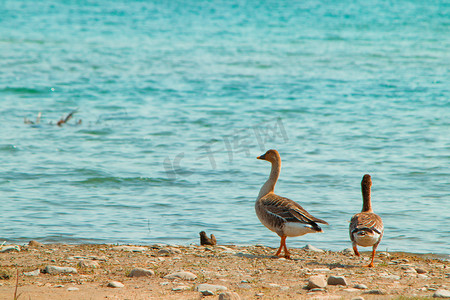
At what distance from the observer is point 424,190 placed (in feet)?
37.7

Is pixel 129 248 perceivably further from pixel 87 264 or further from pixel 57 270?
pixel 57 270

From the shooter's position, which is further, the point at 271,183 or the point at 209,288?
the point at 271,183

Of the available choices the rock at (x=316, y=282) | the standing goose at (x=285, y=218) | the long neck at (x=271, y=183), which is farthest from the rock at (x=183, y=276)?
the long neck at (x=271, y=183)

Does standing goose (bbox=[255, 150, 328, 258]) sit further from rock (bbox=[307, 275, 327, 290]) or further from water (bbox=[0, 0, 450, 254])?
rock (bbox=[307, 275, 327, 290])

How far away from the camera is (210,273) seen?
684cm

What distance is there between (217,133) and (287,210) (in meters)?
8.95

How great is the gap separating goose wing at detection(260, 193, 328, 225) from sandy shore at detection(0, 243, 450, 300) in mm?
528

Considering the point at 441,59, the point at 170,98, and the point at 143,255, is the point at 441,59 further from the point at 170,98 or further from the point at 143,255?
the point at 143,255

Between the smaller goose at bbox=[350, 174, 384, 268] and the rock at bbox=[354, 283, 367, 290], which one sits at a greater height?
the smaller goose at bbox=[350, 174, 384, 268]

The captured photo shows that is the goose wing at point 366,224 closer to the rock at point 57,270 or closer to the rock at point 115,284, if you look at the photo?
the rock at point 115,284

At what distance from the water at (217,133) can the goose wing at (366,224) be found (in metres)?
1.32

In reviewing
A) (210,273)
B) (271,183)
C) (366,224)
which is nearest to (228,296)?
(210,273)

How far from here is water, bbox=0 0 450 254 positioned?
9.80 m

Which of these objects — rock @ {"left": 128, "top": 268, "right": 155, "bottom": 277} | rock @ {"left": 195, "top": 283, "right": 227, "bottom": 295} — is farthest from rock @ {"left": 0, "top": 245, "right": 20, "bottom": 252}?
rock @ {"left": 195, "top": 283, "right": 227, "bottom": 295}
